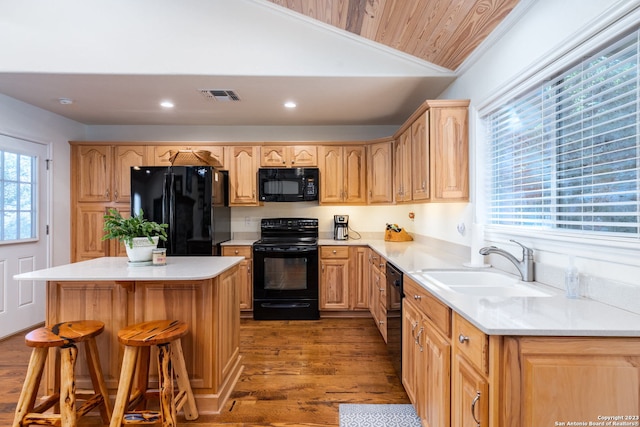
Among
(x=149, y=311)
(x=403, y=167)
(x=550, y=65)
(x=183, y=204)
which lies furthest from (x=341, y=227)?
(x=550, y=65)

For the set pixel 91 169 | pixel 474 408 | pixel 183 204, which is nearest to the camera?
pixel 474 408

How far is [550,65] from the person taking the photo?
1.71m

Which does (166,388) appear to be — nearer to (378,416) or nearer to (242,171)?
(378,416)

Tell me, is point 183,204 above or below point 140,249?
above

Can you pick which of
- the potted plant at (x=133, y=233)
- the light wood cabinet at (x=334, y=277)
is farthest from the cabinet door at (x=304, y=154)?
the potted plant at (x=133, y=233)

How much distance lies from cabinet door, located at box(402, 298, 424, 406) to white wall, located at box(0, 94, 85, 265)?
4117mm

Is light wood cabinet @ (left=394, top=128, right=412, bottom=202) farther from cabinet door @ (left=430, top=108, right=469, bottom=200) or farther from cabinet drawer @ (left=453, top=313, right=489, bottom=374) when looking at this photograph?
cabinet drawer @ (left=453, top=313, right=489, bottom=374)

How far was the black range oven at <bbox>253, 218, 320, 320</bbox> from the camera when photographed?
12.9 feet

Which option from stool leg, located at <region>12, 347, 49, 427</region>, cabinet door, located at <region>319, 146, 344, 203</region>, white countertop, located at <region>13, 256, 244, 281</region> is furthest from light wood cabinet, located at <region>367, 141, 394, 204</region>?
stool leg, located at <region>12, 347, 49, 427</region>

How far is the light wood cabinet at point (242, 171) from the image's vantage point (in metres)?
4.27

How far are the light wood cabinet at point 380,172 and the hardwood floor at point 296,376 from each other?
157 centimetres

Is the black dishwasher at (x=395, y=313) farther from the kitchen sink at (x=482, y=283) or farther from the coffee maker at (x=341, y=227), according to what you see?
the coffee maker at (x=341, y=227)

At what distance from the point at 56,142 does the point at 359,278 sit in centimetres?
401

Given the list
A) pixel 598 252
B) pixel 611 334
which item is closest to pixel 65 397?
pixel 611 334
